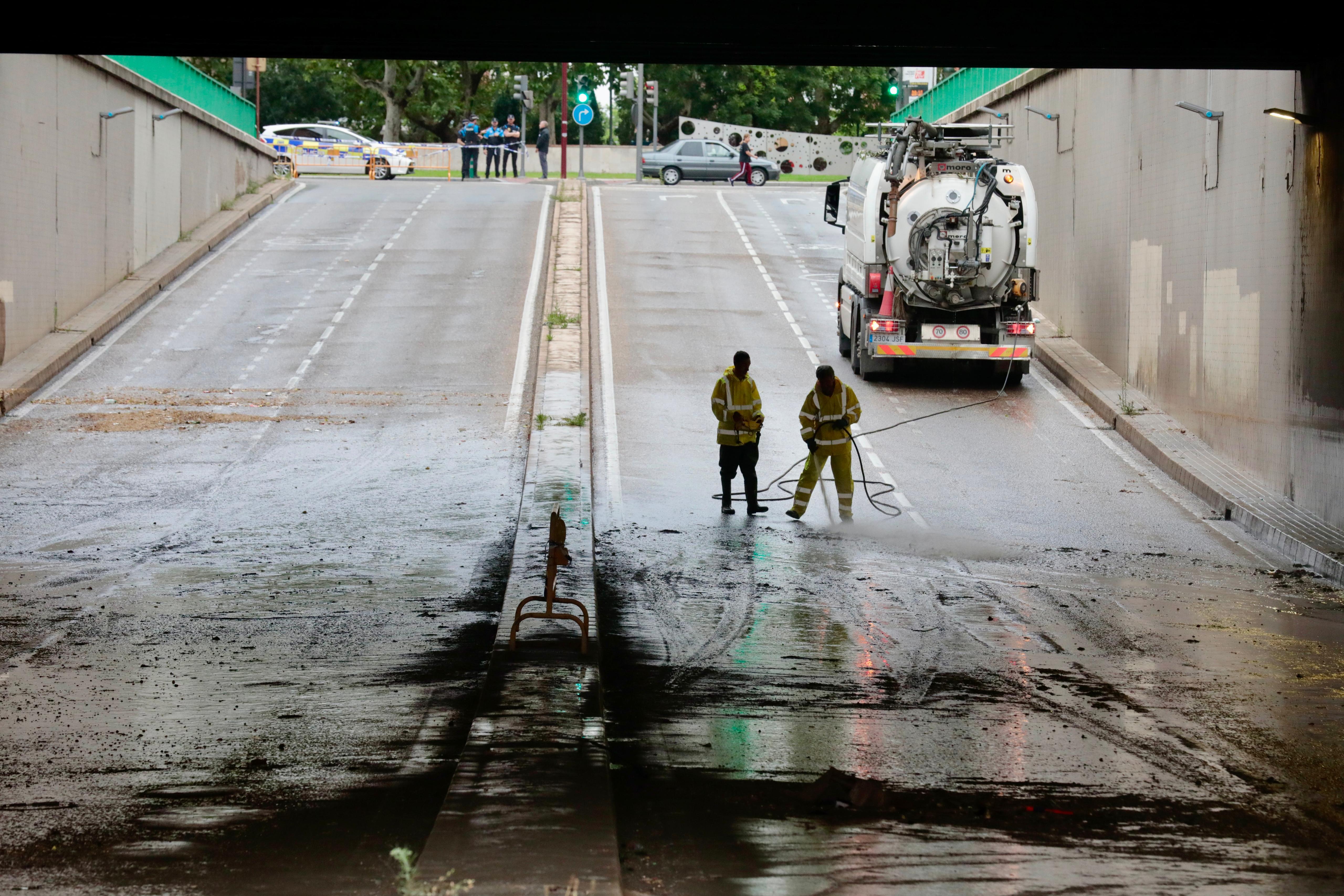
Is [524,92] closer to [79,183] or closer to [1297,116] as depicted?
[79,183]

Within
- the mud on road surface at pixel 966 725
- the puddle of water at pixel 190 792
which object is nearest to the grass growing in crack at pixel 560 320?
the mud on road surface at pixel 966 725

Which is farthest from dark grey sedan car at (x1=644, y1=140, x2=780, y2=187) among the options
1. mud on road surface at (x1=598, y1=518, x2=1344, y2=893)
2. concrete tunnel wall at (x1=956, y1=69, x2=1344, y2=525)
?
mud on road surface at (x1=598, y1=518, x2=1344, y2=893)

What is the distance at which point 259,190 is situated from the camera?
42.9 m

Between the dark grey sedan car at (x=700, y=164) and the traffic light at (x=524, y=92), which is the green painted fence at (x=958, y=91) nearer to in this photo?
the dark grey sedan car at (x=700, y=164)

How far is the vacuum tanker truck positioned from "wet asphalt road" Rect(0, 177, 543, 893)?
6.24 metres

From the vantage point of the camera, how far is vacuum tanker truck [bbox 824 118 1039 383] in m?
22.6

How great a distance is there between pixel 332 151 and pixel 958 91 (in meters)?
26.3

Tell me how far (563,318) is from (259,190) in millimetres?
19984

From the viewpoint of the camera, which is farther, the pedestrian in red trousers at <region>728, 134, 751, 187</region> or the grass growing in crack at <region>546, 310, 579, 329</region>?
the pedestrian in red trousers at <region>728, 134, 751, 187</region>

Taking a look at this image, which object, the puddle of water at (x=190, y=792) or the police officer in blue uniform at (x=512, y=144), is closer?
the puddle of water at (x=190, y=792)

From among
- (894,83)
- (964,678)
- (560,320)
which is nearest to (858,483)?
(964,678)

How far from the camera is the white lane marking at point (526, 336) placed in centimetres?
2094

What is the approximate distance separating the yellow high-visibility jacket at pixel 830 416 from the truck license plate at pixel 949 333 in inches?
302

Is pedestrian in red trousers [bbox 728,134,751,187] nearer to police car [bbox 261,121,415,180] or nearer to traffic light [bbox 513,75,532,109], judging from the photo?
traffic light [bbox 513,75,532,109]
